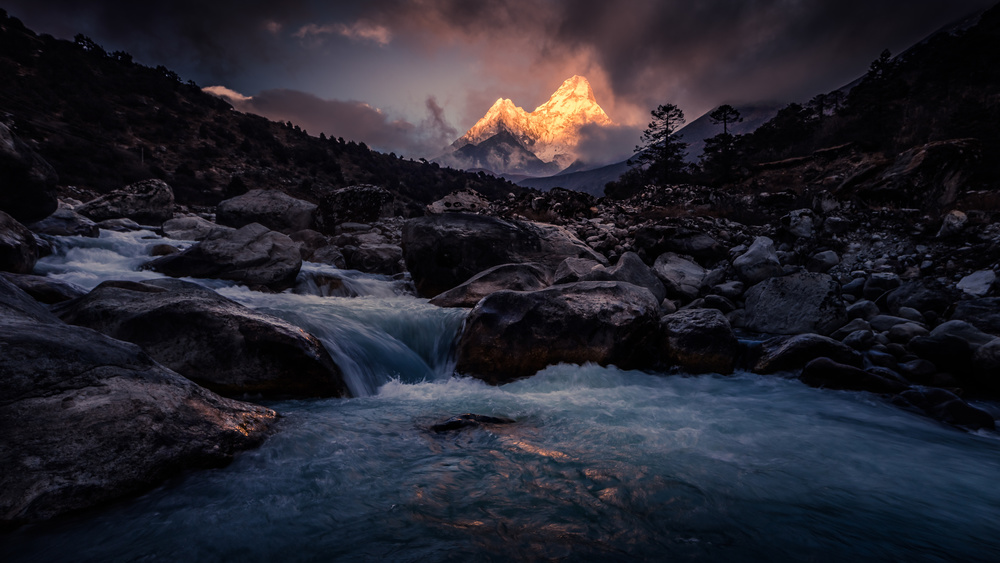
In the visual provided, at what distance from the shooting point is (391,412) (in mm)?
4926

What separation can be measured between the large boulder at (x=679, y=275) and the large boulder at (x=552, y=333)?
10.4 ft

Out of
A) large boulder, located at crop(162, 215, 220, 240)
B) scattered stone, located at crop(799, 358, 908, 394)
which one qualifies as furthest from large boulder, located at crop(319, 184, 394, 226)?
scattered stone, located at crop(799, 358, 908, 394)

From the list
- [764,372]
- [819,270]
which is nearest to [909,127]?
[819,270]

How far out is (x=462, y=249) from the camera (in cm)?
1126

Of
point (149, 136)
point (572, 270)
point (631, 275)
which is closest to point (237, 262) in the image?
point (572, 270)

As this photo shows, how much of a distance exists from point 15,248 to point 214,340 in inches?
250

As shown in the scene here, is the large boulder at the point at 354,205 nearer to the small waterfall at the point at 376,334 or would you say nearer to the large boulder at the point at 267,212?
the large boulder at the point at 267,212

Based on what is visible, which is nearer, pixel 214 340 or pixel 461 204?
pixel 214 340

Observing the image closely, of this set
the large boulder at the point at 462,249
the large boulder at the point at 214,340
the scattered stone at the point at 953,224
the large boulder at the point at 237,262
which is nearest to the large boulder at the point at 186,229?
the large boulder at the point at 237,262

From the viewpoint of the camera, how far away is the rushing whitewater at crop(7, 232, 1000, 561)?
2406 mm

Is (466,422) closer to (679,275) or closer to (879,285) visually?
(679,275)

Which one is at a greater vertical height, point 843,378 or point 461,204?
point 461,204

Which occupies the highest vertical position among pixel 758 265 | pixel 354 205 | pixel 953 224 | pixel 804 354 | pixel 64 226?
pixel 354 205

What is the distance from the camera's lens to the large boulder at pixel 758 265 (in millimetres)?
9094
